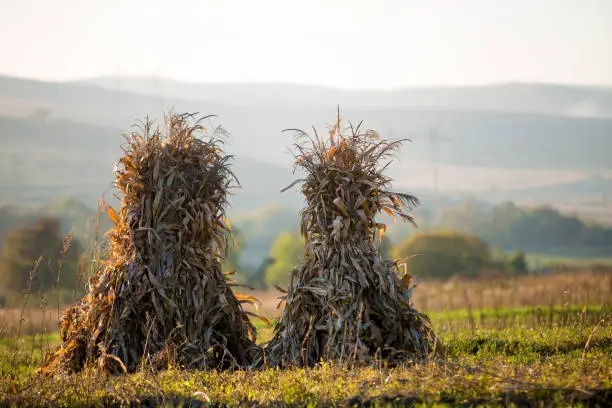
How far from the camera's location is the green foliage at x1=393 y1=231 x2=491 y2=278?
36.0m

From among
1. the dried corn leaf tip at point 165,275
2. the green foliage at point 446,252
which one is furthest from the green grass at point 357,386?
the green foliage at point 446,252

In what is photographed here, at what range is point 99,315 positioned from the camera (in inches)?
372

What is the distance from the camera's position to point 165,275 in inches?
370

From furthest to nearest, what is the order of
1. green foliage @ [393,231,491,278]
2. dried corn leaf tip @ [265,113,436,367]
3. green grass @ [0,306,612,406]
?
green foliage @ [393,231,491,278], dried corn leaf tip @ [265,113,436,367], green grass @ [0,306,612,406]

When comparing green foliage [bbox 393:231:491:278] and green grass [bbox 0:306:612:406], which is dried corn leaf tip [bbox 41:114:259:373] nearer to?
green grass [bbox 0:306:612:406]

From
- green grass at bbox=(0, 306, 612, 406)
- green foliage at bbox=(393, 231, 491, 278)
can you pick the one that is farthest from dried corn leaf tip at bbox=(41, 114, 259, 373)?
green foliage at bbox=(393, 231, 491, 278)

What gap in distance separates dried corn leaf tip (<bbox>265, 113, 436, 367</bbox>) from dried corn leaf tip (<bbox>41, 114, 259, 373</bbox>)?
0.85 metres

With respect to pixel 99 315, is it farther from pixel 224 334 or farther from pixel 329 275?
pixel 329 275

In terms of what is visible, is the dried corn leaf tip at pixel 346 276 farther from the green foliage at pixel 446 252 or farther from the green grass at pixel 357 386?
the green foliage at pixel 446 252

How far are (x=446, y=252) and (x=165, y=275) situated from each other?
29.0m

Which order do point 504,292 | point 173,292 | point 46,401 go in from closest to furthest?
point 46,401 < point 173,292 < point 504,292

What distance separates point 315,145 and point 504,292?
10.7 meters

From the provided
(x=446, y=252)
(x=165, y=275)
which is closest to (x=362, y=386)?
(x=165, y=275)

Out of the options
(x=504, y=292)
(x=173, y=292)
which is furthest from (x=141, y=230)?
(x=504, y=292)
